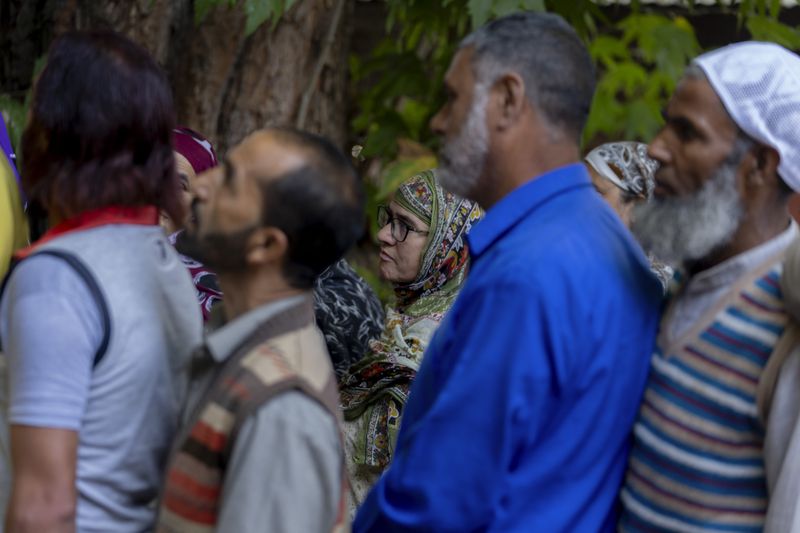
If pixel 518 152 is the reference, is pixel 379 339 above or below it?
below

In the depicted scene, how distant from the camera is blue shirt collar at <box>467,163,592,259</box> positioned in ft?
6.16

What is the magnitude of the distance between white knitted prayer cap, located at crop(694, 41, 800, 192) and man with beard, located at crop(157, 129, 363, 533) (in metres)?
0.60

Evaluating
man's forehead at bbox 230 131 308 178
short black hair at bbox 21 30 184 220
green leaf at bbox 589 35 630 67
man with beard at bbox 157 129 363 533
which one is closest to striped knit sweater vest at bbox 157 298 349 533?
man with beard at bbox 157 129 363 533

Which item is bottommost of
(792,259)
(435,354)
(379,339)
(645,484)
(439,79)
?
(379,339)

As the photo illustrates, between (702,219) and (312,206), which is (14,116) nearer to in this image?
(312,206)

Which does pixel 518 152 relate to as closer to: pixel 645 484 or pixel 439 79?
pixel 645 484

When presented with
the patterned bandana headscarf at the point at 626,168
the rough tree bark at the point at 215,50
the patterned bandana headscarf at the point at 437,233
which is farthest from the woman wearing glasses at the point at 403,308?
the rough tree bark at the point at 215,50

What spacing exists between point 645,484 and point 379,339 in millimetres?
1474

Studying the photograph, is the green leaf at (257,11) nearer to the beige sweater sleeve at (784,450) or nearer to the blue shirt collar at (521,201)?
the blue shirt collar at (521,201)

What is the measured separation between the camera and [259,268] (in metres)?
1.71

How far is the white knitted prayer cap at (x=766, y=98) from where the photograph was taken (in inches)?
70.2

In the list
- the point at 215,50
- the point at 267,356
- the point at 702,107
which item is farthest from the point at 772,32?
the point at 267,356

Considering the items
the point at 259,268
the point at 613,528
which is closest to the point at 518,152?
the point at 259,268

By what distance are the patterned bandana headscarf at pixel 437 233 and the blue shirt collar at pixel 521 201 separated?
1349 millimetres
